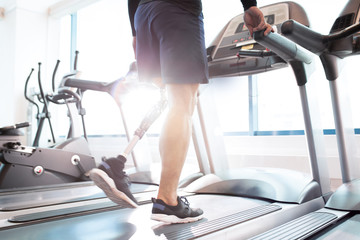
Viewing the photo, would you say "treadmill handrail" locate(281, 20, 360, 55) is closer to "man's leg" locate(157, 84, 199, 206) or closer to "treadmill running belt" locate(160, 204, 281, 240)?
"man's leg" locate(157, 84, 199, 206)

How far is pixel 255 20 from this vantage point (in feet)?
4.78

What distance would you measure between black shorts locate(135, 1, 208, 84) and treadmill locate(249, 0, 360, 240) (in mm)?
476

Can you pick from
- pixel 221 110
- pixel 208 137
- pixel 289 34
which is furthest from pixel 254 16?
pixel 221 110

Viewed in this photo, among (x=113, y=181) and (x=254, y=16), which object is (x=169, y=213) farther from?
(x=254, y=16)

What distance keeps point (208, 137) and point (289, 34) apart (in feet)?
4.08

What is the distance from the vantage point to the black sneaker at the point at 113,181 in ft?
4.77

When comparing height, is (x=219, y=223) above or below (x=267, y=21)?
below

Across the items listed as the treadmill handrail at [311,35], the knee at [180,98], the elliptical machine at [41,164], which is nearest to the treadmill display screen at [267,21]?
the treadmill handrail at [311,35]

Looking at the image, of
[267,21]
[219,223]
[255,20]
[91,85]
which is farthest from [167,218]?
[91,85]

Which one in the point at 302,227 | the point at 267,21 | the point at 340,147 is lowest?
the point at 302,227

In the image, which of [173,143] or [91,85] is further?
[91,85]

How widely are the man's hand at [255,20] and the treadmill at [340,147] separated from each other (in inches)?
4.3

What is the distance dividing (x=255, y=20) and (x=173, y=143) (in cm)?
70

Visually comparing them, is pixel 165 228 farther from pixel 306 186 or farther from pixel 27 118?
Answer: pixel 27 118
